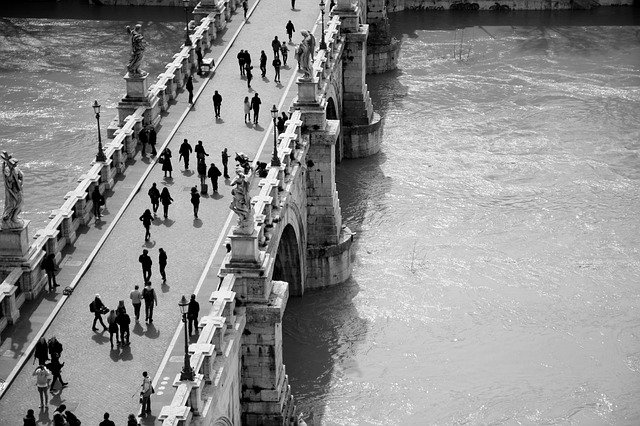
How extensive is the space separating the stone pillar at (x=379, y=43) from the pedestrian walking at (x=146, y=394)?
5301 centimetres

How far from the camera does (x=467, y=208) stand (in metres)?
72.4

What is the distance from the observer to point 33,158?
74562 mm

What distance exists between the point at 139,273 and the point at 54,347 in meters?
6.64

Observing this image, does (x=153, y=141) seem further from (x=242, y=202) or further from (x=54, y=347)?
(x=54, y=347)

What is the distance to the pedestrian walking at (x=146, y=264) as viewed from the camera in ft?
155

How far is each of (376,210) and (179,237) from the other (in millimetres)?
21973

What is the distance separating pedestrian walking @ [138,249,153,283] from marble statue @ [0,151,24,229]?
391 cm

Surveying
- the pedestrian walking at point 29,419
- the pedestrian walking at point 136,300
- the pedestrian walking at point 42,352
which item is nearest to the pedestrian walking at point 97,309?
the pedestrian walking at point 136,300

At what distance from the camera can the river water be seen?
5694 cm

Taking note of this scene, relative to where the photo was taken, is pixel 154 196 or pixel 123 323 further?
pixel 154 196

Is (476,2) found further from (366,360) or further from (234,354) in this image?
(234,354)

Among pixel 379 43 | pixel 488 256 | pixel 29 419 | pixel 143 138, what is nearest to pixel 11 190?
pixel 29 419

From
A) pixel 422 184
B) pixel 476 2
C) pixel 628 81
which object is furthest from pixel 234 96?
pixel 476 2

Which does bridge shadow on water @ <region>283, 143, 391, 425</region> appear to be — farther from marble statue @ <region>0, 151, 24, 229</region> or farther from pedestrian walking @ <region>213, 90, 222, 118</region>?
marble statue @ <region>0, 151, 24, 229</region>
